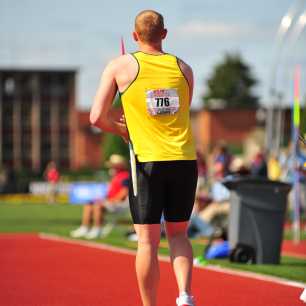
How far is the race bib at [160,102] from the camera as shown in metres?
5.91

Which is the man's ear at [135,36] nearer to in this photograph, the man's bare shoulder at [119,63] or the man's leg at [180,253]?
the man's bare shoulder at [119,63]

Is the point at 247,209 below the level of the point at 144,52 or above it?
below

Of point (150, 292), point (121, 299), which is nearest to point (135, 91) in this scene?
point (150, 292)

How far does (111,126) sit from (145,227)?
660 mm

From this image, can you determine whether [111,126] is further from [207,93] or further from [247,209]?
[207,93]

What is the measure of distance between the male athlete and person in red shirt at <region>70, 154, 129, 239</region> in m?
11.2

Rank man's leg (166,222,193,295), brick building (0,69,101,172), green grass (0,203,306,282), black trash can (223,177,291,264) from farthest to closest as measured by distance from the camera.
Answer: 1. brick building (0,69,101,172)
2. black trash can (223,177,291,264)
3. green grass (0,203,306,282)
4. man's leg (166,222,193,295)

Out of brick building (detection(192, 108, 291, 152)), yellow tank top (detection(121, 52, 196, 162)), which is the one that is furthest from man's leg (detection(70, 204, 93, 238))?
brick building (detection(192, 108, 291, 152))

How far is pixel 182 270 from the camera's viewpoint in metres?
6.06

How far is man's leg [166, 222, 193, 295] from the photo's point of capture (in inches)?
238

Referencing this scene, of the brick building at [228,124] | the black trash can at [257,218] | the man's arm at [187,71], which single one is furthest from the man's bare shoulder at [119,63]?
the brick building at [228,124]

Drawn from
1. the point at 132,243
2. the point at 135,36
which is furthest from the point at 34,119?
the point at 135,36

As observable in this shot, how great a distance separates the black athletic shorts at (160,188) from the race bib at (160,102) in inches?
12.3

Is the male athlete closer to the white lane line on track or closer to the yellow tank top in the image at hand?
the yellow tank top
